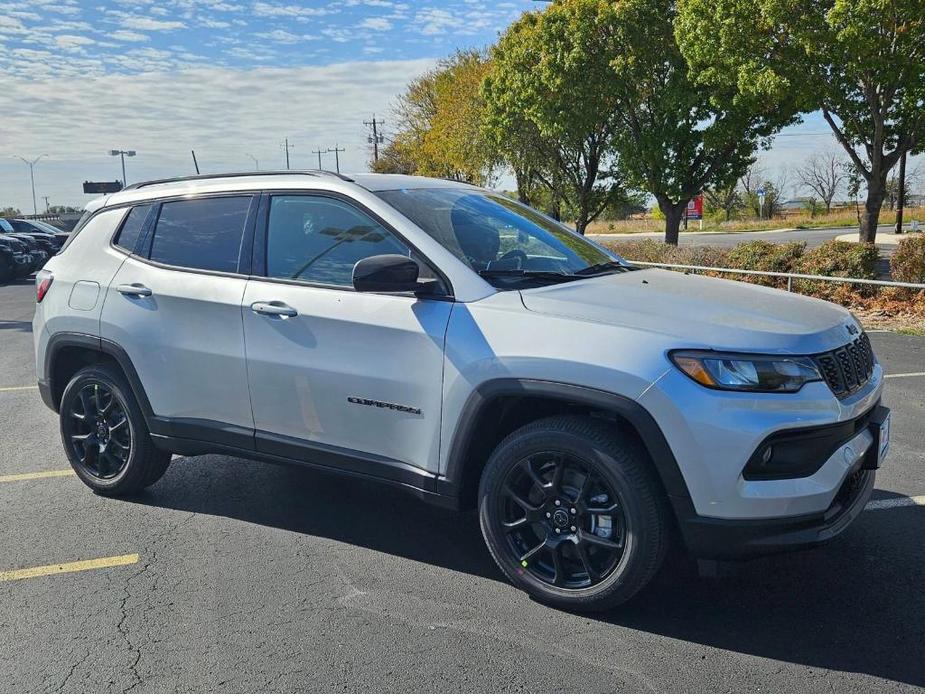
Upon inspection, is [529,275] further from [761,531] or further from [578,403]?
[761,531]

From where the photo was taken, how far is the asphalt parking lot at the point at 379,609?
316cm

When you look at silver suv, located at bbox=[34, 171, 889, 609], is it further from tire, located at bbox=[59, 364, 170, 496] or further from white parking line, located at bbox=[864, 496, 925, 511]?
white parking line, located at bbox=[864, 496, 925, 511]

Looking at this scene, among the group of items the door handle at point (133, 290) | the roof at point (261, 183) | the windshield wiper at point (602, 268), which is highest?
the roof at point (261, 183)

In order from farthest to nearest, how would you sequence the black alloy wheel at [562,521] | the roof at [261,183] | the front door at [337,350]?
the roof at [261,183] < the front door at [337,350] < the black alloy wheel at [562,521]

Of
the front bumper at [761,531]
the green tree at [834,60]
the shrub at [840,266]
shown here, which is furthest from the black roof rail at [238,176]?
the green tree at [834,60]

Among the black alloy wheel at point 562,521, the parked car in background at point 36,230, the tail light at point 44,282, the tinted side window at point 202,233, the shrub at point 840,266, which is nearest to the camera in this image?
the black alloy wheel at point 562,521

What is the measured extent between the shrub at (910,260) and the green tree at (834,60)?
5.81 meters

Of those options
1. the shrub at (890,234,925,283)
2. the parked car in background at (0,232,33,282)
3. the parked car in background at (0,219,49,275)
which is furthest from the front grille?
the parked car in background at (0,219,49,275)

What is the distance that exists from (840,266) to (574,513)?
11.6 metres

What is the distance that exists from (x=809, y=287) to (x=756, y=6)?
8.54 meters

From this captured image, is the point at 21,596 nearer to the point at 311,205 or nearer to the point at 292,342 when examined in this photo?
the point at 292,342

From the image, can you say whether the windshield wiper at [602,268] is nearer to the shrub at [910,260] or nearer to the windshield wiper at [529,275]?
the windshield wiper at [529,275]

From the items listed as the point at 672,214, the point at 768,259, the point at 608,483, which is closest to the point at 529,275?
the point at 608,483

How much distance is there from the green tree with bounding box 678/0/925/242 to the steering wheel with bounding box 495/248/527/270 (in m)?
15.1
